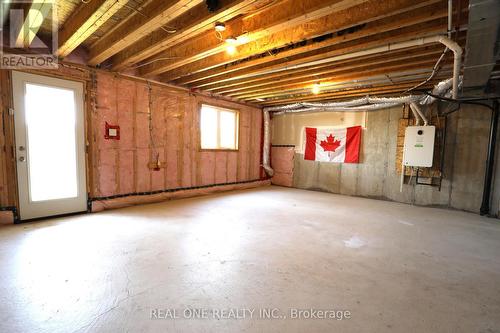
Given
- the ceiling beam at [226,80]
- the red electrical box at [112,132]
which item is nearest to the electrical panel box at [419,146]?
the ceiling beam at [226,80]

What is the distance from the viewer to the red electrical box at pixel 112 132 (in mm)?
3980

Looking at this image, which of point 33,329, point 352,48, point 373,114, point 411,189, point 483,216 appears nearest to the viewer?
point 33,329

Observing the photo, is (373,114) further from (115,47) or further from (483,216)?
(115,47)

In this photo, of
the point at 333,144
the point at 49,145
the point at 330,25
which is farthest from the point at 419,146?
the point at 49,145

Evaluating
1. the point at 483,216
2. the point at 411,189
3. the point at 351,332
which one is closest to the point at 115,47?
the point at 351,332

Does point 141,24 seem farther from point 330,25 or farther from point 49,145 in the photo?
point 49,145

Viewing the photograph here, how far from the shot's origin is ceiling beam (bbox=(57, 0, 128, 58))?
221cm

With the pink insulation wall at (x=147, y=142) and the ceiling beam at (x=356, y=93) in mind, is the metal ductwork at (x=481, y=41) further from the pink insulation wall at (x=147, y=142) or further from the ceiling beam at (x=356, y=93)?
the pink insulation wall at (x=147, y=142)

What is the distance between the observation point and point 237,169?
21.2 feet

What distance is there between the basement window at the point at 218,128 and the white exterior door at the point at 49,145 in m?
2.46

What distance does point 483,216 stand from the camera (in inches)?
165

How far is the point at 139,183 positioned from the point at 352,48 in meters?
4.10

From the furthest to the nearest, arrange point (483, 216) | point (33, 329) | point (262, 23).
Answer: point (483, 216)
point (262, 23)
point (33, 329)

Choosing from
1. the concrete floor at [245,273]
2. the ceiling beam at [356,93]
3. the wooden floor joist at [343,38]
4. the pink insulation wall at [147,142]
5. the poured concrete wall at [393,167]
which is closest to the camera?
the concrete floor at [245,273]
